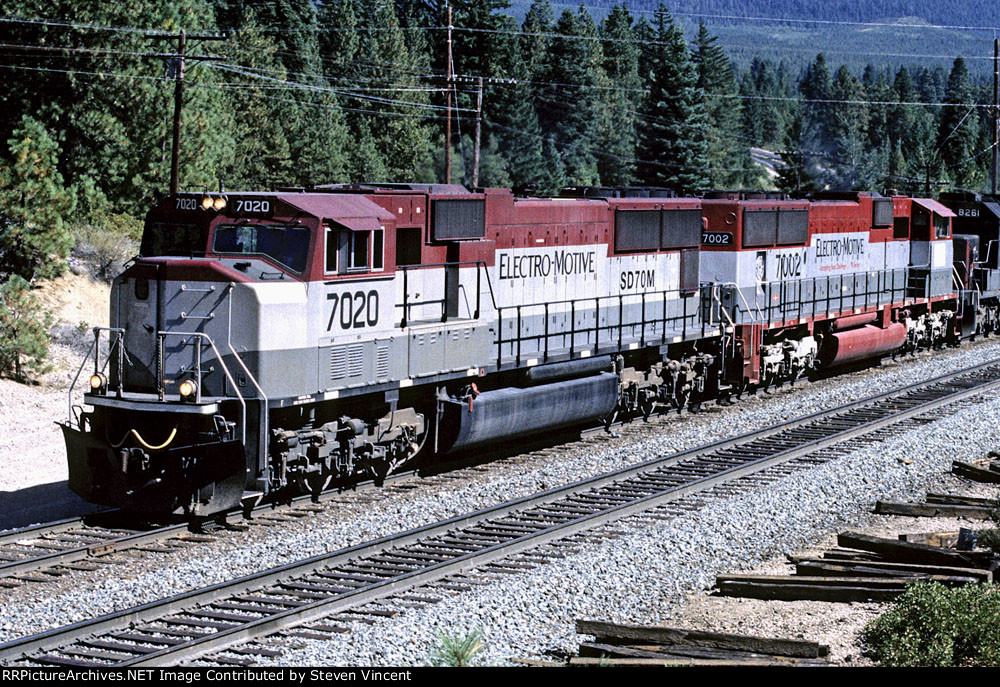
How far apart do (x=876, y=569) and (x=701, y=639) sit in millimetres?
3256

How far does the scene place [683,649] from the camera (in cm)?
998

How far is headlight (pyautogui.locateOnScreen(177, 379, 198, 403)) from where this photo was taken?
1359 centimetres

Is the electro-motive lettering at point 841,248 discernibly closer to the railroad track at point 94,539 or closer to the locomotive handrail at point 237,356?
the railroad track at point 94,539

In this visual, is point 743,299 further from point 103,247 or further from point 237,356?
point 103,247

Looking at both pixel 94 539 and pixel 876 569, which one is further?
pixel 94 539

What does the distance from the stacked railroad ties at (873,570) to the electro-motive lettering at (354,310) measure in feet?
17.5

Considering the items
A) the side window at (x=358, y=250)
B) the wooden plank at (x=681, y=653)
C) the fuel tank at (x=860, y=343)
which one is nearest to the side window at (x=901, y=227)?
the fuel tank at (x=860, y=343)

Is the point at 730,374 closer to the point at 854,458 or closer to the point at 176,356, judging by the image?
the point at 854,458

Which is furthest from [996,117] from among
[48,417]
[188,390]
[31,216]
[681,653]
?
[681,653]

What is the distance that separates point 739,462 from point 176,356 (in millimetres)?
8262

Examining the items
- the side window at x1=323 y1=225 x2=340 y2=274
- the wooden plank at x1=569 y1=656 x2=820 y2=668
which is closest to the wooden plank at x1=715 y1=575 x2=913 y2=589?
the wooden plank at x1=569 y1=656 x2=820 y2=668

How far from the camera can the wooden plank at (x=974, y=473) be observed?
17.6 m

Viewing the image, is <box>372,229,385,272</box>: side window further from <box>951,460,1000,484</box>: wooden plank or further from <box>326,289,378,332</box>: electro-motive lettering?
<box>951,460,1000,484</box>: wooden plank

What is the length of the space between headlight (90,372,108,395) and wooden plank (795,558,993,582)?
25.1 ft
